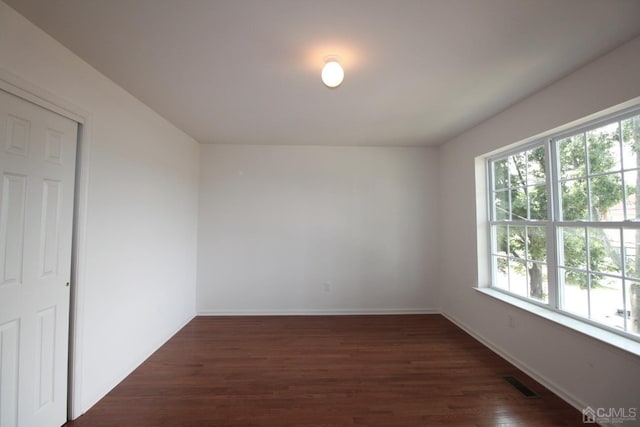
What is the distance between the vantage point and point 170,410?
190 centimetres

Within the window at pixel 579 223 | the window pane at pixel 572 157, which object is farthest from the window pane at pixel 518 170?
the window pane at pixel 572 157

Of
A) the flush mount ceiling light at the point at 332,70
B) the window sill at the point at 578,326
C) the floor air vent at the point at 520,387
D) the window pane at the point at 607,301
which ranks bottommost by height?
the floor air vent at the point at 520,387

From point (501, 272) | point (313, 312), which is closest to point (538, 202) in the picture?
point (501, 272)

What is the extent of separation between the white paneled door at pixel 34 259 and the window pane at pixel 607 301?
3.97 metres

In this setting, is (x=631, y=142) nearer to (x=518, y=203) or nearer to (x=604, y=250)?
(x=604, y=250)

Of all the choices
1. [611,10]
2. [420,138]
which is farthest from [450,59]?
[420,138]

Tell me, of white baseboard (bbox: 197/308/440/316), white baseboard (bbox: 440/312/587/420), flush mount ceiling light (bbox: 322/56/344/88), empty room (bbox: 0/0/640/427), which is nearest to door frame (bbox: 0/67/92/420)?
empty room (bbox: 0/0/640/427)

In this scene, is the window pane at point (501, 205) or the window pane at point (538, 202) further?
the window pane at point (501, 205)

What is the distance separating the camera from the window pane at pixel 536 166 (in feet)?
7.94

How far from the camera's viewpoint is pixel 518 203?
8.89 ft

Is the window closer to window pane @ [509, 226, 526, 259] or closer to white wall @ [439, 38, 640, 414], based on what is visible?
window pane @ [509, 226, 526, 259]

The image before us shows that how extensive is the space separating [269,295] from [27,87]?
10.7 ft

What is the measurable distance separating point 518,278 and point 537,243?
0.46 m

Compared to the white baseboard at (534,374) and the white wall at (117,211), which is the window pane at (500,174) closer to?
the white baseboard at (534,374)
